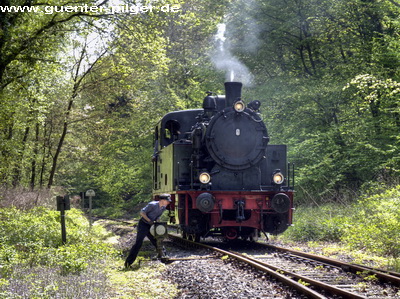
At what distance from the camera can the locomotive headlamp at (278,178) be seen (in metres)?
10.7

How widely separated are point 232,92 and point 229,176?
1910 millimetres

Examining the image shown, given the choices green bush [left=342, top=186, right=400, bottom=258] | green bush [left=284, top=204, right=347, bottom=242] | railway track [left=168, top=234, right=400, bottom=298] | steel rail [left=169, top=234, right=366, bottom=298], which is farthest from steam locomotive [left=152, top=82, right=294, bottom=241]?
steel rail [left=169, top=234, right=366, bottom=298]

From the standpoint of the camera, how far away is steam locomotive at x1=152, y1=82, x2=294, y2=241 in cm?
1053

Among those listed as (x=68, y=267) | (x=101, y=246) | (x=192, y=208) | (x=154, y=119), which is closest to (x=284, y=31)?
(x=154, y=119)

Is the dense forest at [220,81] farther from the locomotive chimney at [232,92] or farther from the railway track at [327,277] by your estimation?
the railway track at [327,277]

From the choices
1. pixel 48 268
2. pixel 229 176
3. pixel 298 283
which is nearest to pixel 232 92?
pixel 229 176

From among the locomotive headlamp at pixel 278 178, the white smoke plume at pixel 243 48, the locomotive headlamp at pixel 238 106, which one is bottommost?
the locomotive headlamp at pixel 278 178

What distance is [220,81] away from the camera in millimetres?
24734

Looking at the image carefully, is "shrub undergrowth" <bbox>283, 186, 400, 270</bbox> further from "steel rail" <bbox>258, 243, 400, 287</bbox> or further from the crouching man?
the crouching man

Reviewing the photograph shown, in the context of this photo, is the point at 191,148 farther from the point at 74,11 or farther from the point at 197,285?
the point at 197,285

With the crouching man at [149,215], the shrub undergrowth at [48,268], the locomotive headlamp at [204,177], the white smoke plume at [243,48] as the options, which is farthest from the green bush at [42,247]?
the white smoke plume at [243,48]

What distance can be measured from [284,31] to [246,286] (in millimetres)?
17410

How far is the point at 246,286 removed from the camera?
6.27 m

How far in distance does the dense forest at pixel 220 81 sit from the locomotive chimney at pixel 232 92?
2388 mm
